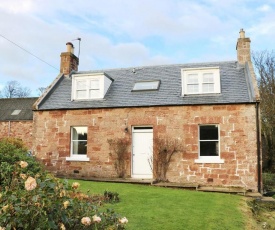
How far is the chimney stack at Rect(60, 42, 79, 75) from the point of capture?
18.3 metres

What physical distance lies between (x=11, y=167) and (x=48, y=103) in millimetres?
10724

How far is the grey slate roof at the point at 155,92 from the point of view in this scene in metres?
13.8

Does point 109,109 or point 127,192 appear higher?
point 109,109

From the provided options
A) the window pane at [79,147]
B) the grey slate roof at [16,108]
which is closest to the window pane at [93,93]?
the window pane at [79,147]

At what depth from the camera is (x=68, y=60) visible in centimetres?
1830

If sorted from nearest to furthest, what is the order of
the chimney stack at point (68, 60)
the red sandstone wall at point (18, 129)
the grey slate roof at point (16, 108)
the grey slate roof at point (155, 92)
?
the grey slate roof at point (155, 92)
the chimney stack at point (68, 60)
the red sandstone wall at point (18, 129)
the grey slate roof at point (16, 108)

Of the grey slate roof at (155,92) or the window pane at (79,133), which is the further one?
the window pane at (79,133)

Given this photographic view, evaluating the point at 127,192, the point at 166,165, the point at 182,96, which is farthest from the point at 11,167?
the point at 182,96

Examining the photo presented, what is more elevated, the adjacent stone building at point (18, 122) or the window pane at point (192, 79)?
the window pane at point (192, 79)

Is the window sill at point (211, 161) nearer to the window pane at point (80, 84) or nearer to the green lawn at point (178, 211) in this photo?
the green lawn at point (178, 211)

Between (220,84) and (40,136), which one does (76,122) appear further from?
(220,84)

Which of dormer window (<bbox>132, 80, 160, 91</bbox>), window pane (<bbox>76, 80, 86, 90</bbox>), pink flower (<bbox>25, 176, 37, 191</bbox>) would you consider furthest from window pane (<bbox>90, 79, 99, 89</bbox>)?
pink flower (<bbox>25, 176, 37, 191</bbox>)

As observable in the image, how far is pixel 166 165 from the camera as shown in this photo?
13570mm

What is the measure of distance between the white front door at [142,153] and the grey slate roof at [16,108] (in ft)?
50.1
